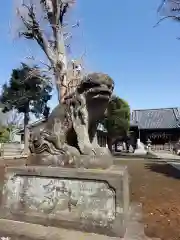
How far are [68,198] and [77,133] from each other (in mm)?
840

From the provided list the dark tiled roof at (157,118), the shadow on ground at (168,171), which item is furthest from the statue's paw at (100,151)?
the dark tiled roof at (157,118)

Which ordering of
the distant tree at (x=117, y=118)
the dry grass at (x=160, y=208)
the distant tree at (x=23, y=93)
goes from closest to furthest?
the dry grass at (x=160, y=208) < the distant tree at (x=23, y=93) < the distant tree at (x=117, y=118)

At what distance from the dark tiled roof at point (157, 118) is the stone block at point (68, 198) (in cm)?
3301

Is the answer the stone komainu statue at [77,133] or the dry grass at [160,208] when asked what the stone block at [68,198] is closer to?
the stone komainu statue at [77,133]

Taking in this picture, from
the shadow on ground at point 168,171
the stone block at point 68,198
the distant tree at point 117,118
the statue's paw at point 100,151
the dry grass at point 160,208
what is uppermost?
the distant tree at point 117,118

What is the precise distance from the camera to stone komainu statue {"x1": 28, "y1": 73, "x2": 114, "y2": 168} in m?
3.22

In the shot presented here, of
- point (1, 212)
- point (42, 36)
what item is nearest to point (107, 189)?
point (1, 212)

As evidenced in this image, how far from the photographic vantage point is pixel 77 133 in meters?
3.33

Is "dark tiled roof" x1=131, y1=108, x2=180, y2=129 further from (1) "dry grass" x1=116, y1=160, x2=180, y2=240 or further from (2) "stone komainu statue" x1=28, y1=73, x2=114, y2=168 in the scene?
(2) "stone komainu statue" x1=28, y1=73, x2=114, y2=168

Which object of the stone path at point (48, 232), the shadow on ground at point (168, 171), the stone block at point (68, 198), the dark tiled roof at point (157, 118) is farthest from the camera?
the dark tiled roof at point (157, 118)

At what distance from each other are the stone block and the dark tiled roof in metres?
33.0

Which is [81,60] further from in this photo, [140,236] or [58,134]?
[140,236]

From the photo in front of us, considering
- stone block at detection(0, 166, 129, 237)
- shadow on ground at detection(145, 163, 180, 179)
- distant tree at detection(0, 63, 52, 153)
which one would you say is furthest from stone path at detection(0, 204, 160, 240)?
distant tree at detection(0, 63, 52, 153)

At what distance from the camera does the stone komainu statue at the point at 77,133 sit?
3.22m
